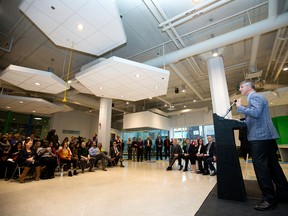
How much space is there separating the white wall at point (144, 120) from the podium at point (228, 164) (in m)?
8.33

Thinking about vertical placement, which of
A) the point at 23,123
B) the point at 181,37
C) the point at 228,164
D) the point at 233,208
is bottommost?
the point at 233,208

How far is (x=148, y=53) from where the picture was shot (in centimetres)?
586

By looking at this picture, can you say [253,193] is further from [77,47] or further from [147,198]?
[77,47]

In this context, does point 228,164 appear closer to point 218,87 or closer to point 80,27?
point 218,87

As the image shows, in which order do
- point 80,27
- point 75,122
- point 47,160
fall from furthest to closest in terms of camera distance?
point 75,122
point 47,160
point 80,27

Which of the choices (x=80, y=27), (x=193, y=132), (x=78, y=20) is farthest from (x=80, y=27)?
(x=193, y=132)

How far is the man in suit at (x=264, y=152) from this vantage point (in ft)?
6.02

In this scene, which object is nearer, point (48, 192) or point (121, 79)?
point (48, 192)

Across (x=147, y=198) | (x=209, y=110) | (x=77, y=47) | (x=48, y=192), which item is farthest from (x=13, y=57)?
(x=209, y=110)

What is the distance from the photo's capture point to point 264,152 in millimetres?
1902

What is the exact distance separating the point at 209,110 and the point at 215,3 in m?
9.51

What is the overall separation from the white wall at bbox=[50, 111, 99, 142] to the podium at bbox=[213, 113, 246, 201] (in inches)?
528

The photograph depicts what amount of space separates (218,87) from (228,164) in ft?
11.4

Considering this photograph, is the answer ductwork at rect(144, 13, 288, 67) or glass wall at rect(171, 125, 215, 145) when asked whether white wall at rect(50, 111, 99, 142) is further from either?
ductwork at rect(144, 13, 288, 67)
